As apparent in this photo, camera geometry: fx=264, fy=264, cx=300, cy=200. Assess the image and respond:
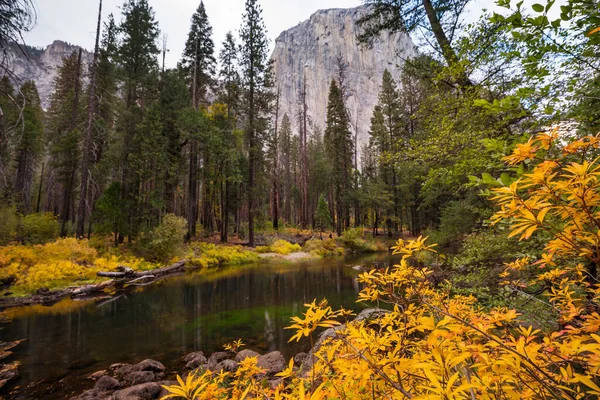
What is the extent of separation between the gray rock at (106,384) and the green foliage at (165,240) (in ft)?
33.6

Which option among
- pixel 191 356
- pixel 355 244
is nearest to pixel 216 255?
pixel 355 244

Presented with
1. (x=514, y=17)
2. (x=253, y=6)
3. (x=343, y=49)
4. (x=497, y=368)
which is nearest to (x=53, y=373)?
(x=497, y=368)

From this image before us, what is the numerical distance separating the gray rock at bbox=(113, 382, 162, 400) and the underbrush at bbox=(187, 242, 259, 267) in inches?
454

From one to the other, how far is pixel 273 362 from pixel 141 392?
190 cm

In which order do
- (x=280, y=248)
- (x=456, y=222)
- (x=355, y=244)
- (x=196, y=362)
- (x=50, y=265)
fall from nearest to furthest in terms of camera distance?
(x=196, y=362)
(x=50, y=265)
(x=456, y=222)
(x=280, y=248)
(x=355, y=244)

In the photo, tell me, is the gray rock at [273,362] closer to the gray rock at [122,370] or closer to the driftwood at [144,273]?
the gray rock at [122,370]

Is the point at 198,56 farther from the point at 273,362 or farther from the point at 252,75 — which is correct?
the point at 273,362

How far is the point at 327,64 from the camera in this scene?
7500 centimetres

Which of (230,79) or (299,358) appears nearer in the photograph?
(299,358)

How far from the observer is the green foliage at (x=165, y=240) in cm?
1355

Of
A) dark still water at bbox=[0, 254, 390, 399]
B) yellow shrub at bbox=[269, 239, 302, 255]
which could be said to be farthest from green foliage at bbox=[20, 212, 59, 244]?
yellow shrub at bbox=[269, 239, 302, 255]

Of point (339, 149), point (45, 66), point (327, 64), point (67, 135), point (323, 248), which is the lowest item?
point (323, 248)

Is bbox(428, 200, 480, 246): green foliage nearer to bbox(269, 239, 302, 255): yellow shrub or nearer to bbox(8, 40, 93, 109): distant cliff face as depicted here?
bbox(269, 239, 302, 255): yellow shrub

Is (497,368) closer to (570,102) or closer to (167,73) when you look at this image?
(570,102)
